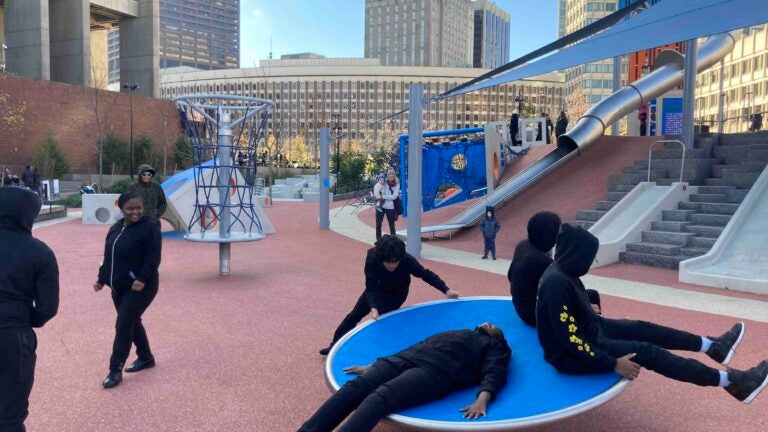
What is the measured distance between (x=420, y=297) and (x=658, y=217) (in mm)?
6439

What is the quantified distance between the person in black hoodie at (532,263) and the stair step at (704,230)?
309 inches

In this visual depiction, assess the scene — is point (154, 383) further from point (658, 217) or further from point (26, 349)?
point (658, 217)

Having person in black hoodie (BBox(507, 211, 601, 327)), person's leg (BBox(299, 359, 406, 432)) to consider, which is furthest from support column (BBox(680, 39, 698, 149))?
person's leg (BBox(299, 359, 406, 432))

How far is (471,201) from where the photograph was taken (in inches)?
734

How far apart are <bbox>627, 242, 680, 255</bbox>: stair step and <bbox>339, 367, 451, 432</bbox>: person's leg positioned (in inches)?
347

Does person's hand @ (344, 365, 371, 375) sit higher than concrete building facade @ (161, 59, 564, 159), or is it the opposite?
concrete building facade @ (161, 59, 564, 159)

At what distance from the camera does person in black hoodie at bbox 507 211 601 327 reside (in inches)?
180

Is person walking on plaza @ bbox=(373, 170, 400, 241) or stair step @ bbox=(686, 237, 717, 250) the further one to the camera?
person walking on plaza @ bbox=(373, 170, 400, 241)

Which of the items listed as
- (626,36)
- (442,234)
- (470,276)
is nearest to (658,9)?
(626,36)

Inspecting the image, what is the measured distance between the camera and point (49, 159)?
3456 centimetres

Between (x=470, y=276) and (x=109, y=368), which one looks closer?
(x=109, y=368)

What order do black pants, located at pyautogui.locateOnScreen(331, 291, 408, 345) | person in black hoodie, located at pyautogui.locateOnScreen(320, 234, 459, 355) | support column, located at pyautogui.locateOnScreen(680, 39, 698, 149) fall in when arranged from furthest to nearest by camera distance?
1. support column, located at pyautogui.locateOnScreen(680, 39, 698, 149)
2. black pants, located at pyautogui.locateOnScreen(331, 291, 408, 345)
3. person in black hoodie, located at pyautogui.locateOnScreen(320, 234, 459, 355)

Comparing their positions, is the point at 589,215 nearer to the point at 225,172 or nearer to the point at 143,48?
the point at 225,172

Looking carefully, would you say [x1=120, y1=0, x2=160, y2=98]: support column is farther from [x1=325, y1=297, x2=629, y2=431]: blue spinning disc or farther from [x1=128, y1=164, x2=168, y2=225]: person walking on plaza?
[x1=325, y1=297, x2=629, y2=431]: blue spinning disc
